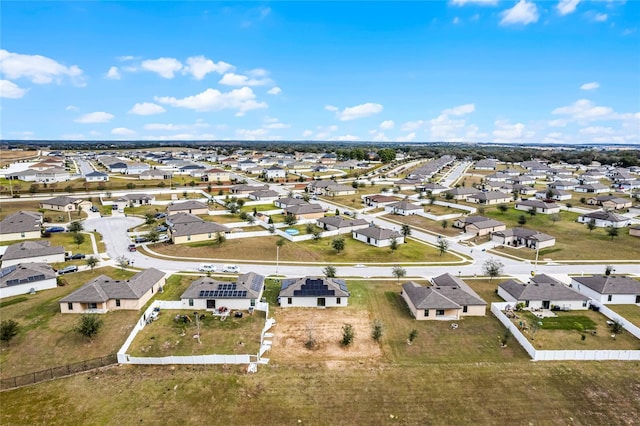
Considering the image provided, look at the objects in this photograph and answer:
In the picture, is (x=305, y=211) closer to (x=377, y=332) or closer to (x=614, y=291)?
(x=377, y=332)

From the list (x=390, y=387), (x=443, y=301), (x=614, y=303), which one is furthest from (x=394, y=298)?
(x=614, y=303)

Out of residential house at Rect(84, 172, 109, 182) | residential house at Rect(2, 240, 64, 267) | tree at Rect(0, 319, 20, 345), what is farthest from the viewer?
residential house at Rect(84, 172, 109, 182)

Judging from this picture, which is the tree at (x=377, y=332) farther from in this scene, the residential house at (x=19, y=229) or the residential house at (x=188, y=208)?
the residential house at (x=19, y=229)

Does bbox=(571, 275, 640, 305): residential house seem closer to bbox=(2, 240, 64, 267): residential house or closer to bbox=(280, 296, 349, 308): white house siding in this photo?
bbox=(280, 296, 349, 308): white house siding

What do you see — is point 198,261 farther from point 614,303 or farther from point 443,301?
point 614,303

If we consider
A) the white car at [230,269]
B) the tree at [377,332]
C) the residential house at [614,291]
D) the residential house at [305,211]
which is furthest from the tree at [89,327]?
the residential house at [614,291]

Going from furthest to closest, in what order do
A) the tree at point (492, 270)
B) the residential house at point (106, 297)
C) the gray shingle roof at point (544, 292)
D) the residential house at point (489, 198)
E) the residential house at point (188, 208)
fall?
the residential house at point (489, 198)
the residential house at point (188, 208)
the tree at point (492, 270)
the gray shingle roof at point (544, 292)
the residential house at point (106, 297)

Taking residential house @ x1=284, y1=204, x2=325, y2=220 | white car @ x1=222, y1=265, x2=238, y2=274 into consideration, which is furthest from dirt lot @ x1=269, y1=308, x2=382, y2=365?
residential house @ x1=284, y1=204, x2=325, y2=220
